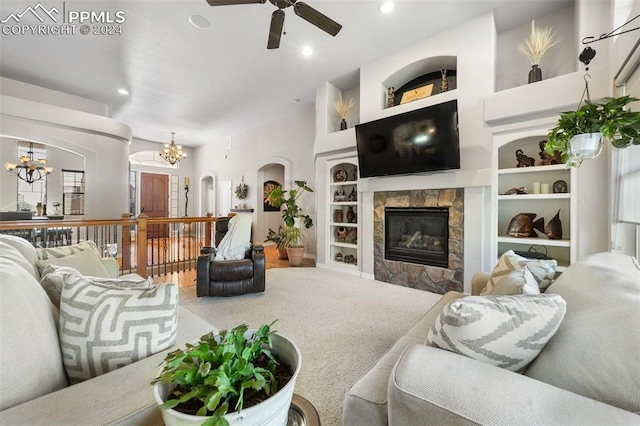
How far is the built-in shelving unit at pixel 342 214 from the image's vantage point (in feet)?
15.5

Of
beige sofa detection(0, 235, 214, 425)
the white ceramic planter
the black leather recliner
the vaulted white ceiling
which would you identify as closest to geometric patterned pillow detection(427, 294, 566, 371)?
the white ceramic planter

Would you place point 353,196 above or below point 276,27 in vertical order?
below

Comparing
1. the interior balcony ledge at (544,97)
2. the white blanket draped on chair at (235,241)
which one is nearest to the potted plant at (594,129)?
the interior balcony ledge at (544,97)

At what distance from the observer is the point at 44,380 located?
75cm

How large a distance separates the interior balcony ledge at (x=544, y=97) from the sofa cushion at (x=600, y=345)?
251 centimetres

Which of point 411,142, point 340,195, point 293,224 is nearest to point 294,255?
point 293,224

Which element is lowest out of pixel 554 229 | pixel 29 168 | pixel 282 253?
pixel 282 253

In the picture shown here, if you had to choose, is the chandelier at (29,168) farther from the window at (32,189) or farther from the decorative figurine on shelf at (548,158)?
the decorative figurine on shelf at (548,158)

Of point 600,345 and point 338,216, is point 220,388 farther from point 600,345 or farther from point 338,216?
point 338,216

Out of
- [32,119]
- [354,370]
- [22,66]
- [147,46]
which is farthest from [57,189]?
[354,370]

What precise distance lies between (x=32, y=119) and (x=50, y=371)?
592cm

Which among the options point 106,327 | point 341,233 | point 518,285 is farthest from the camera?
point 341,233

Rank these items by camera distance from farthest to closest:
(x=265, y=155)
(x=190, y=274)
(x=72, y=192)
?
(x=265, y=155) < (x=72, y=192) < (x=190, y=274)

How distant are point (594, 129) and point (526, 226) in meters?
1.76
